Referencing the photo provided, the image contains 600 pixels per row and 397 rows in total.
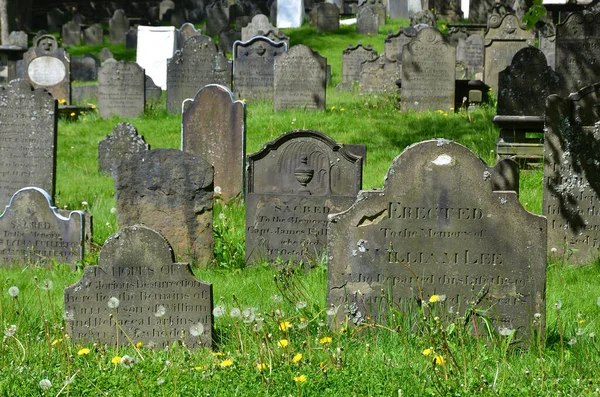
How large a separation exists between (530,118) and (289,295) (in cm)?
549

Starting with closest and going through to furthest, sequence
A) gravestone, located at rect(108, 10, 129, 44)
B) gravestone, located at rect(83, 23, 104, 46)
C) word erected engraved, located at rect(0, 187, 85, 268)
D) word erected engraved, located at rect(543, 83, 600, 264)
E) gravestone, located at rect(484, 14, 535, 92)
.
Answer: word erected engraved, located at rect(543, 83, 600, 264) < word erected engraved, located at rect(0, 187, 85, 268) < gravestone, located at rect(484, 14, 535, 92) < gravestone, located at rect(83, 23, 104, 46) < gravestone, located at rect(108, 10, 129, 44)

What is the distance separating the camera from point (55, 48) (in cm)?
2319

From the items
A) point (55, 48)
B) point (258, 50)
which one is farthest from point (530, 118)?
point (55, 48)

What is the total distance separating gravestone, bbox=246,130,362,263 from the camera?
864 cm

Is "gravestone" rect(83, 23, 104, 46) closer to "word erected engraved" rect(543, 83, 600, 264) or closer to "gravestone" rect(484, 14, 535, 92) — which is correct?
"gravestone" rect(484, 14, 535, 92)

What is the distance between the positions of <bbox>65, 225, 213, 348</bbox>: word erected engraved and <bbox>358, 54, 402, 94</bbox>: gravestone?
41.6 ft

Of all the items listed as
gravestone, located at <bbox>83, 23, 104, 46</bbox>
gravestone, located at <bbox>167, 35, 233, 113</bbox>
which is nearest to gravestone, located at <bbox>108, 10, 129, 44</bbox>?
gravestone, located at <bbox>83, 23, 104, 46</bbox>

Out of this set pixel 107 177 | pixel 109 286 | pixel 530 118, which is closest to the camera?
pixel 109 286

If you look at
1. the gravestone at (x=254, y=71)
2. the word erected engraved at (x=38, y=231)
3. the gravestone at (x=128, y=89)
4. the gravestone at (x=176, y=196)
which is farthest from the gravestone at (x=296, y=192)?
the gravestone at (x=128, y=89)

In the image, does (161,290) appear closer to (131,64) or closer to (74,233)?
(74,233)

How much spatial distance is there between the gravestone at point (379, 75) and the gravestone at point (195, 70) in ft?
9.35

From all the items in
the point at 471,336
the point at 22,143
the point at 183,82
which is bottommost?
the point at 471,336

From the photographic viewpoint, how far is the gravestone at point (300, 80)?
1600 cm

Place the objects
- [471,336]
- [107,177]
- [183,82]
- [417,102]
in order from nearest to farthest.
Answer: [471,336], [107,177], [417,102], [183,82]
